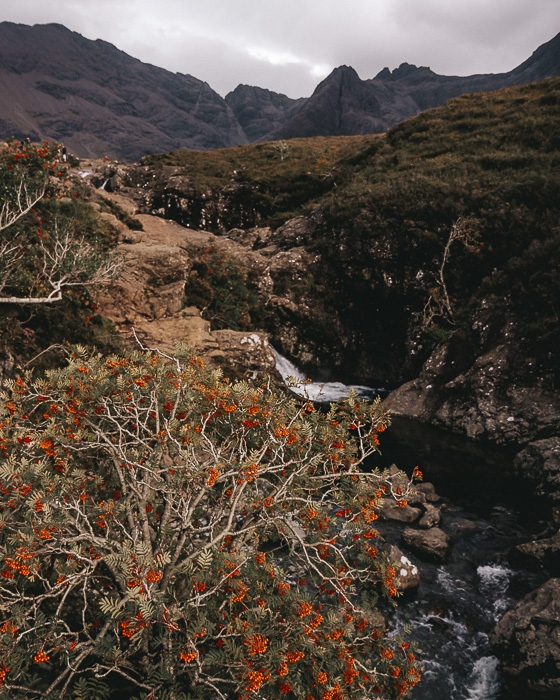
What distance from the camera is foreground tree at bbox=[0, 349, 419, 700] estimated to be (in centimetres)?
419

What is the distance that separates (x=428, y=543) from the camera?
11258mm

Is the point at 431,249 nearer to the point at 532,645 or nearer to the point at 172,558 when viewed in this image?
the point at 532,645

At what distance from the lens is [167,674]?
4.21 m

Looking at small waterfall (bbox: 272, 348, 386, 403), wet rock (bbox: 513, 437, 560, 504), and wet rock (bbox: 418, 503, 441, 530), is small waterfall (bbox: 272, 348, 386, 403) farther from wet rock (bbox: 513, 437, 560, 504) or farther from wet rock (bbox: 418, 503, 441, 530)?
wet rock (bbox: 418, 503, 441, 530)

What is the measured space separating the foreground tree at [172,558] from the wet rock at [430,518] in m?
5.83

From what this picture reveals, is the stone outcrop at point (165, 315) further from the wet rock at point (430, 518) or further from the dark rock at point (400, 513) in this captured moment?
the wet rock at point (430, 518)

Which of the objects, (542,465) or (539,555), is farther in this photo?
(542,465)

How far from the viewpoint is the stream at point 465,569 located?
7.90 meters

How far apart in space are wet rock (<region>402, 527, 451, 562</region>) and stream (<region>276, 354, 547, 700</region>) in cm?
23

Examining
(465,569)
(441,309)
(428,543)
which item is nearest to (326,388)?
(441,309)

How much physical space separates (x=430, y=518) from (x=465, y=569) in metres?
1.99

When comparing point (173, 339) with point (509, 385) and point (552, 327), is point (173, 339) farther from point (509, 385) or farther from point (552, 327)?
point (552, 327)

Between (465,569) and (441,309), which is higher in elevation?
(441,309)

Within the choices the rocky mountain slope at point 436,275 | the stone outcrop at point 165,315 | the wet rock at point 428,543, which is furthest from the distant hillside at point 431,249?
the wet rock at point 428,543
